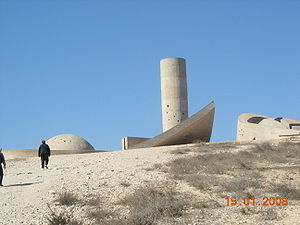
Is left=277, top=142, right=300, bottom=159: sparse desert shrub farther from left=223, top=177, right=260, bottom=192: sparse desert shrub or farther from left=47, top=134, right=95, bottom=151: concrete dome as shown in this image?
left=47, top=134, right=95, bottom=151: concrete dome

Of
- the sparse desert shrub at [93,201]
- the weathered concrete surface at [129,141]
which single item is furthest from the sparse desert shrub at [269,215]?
the weathered concrete surface at [129,141]

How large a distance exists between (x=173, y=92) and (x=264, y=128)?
6691 mm

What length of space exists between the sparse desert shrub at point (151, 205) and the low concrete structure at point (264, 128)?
12657 millimetres

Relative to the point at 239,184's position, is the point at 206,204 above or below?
below

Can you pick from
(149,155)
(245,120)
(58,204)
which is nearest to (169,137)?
(149,155)

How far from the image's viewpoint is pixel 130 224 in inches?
292

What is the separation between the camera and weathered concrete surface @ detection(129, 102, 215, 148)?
20.0m

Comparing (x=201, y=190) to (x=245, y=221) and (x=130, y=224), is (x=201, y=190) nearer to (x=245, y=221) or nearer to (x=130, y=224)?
(x=245, y=221)

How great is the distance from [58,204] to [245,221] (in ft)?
13.1

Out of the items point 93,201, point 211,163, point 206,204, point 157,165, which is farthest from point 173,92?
point 206,204

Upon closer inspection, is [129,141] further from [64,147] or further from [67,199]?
[67,199]
